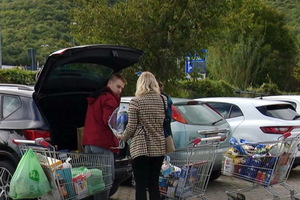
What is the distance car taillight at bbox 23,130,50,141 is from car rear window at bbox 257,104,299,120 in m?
4.72

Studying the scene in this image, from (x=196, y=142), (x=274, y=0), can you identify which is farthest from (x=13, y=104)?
(x=274, y=0)

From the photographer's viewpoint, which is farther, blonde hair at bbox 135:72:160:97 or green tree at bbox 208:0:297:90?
green tree at bbox 208:0:297:90

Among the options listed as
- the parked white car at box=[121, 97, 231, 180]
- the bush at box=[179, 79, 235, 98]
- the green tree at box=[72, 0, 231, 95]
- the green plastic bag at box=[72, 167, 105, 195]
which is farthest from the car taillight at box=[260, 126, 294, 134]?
the bush at box=[179, 79, 235, 98]

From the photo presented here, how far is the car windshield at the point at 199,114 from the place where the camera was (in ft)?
26.4

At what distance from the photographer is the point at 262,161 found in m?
6.59

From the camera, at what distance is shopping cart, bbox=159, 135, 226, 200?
230 inches

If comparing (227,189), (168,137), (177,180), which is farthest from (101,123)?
(227,189)

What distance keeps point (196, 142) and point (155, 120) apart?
55cm

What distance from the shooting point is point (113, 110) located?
5891 millimetres

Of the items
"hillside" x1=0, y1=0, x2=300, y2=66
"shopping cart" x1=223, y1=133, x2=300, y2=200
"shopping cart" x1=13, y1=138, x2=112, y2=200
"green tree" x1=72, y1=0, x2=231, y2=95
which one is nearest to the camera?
"shopping cart" x1=13, y1=138, x2=112, y2=200

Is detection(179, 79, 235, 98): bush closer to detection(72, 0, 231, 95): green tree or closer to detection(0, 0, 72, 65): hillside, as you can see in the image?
detection(72, 0, 231, 95): green tree

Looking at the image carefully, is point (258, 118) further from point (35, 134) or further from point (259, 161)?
point (35, 134)

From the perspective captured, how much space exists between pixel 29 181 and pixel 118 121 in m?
1.36

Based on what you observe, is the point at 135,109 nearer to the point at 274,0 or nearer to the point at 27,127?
the point at 27,127
